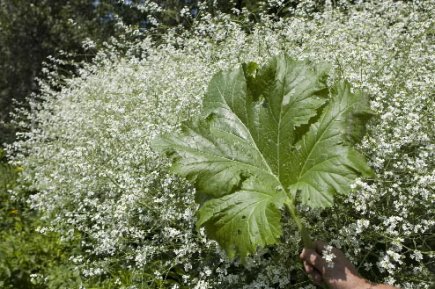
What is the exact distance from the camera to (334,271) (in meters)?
2.57

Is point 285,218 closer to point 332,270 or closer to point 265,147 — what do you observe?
point 265,147

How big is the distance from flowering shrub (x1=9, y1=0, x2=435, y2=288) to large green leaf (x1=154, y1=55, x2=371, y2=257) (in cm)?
30

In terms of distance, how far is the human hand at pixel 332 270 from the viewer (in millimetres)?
2551

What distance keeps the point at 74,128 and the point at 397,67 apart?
371 cm

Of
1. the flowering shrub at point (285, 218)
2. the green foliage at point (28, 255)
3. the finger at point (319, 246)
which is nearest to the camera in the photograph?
the finger at point (319, 246)

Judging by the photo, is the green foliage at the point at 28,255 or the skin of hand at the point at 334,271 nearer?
the skin of hand at the point at 334,271

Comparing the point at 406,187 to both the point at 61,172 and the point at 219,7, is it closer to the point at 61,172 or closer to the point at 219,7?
the point at 61,172

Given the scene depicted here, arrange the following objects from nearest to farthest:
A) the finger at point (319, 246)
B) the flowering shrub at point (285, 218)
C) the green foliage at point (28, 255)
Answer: the finger at point (319, 246)
the flowering shrub at point (285, 218)
the green foliage at point (28, 255)

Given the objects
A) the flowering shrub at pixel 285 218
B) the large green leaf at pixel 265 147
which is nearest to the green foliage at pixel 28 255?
the flowering shrub at pixel 285 218

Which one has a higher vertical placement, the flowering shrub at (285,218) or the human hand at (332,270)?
the flowering shrub at (285,218)

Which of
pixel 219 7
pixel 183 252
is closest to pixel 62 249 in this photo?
pixel 183 252

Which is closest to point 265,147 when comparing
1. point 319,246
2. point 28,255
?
point 319,246

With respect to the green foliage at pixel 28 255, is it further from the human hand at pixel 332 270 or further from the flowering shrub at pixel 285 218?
the human hand at pixel 332 270

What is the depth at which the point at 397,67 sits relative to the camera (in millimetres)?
3795
